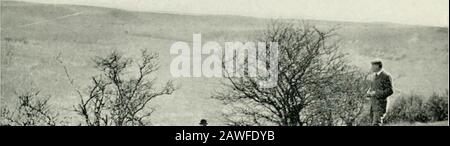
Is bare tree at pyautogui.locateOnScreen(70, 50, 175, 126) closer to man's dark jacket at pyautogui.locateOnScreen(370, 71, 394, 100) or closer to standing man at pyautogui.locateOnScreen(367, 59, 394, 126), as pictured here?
standing man at pyautogui.locateOnScreen(367, 59, 394, 126)

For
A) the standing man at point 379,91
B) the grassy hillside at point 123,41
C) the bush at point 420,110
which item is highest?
the grassy hillside at point 123,41

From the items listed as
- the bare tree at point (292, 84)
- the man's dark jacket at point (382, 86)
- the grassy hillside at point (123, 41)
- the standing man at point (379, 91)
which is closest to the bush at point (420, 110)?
the grassy hillside at point (123, 41)

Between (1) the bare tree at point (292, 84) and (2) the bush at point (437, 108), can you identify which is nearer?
(1) the bare tree at point (292, 84)

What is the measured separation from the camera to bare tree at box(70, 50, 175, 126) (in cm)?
1434

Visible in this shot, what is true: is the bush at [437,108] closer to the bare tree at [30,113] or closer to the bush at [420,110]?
the bush at [420,110]

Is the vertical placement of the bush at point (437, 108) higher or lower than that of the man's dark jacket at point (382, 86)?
lower

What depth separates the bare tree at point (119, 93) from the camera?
14.3 meters

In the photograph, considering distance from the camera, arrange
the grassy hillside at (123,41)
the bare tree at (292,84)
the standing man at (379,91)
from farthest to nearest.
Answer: the grassy hillside at (123,41) → the bare tree at (292,84) → the standing man at (379,91)

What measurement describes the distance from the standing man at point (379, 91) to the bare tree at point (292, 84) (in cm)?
269

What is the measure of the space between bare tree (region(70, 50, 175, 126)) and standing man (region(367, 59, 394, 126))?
20.2ft

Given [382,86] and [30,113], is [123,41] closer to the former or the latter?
[30,113]

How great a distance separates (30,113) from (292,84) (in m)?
6.88
